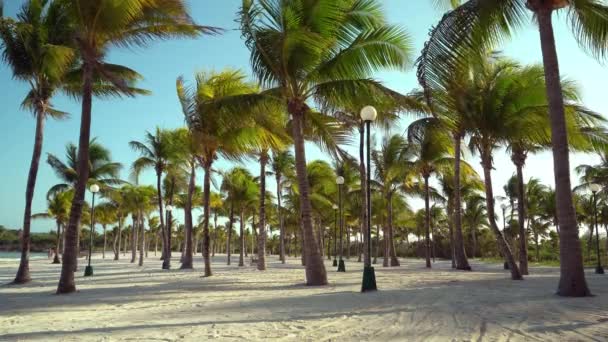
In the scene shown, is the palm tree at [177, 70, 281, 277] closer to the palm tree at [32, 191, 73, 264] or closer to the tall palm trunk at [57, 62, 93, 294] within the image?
the tall palm trunk at [57, 62, 93, 294]

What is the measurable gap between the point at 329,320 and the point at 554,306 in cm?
399

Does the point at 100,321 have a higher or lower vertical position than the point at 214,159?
lower

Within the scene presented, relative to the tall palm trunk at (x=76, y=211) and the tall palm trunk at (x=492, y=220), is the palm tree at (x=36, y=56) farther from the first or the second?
the tall palm trunk at (x=492, y=220)

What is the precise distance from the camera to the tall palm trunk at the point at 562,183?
8.79 meters

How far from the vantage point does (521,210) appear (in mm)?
17406

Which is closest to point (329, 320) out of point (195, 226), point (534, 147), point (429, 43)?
point (429, 43)

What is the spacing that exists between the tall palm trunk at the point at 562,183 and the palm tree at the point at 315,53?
11.8 feet

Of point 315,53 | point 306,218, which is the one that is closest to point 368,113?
point 315,53

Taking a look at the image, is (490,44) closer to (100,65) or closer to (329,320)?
(329,320)

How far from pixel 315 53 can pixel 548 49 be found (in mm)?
5484

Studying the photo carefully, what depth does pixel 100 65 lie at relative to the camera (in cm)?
1215

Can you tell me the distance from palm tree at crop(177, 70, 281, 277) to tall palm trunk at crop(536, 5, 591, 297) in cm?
775

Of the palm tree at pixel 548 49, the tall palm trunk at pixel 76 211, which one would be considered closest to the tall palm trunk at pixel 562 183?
the palm tree at pixel 548 49

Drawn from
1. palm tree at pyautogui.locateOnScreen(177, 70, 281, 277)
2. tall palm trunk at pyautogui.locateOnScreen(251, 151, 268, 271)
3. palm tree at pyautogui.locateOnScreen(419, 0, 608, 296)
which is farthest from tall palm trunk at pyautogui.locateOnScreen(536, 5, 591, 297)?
tall palm trunk at pyautogui.locateOnScreen(251, 151, 268, 271)
